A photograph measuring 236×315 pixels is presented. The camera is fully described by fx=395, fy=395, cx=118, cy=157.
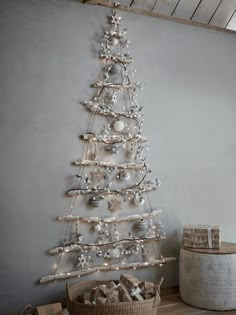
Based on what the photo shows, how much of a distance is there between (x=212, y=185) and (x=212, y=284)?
1106 mm

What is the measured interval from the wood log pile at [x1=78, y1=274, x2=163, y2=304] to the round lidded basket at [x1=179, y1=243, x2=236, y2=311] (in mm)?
483

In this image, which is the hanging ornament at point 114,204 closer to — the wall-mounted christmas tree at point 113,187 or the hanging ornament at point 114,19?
the wall-mounted christmas tree at point 113,187

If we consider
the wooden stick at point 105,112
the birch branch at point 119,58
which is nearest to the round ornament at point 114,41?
the birch branch at point 119,58

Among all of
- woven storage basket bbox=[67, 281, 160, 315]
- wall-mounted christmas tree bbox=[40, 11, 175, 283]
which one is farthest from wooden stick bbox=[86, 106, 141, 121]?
woven storage basket bbox=[67, 281, 160, 315]

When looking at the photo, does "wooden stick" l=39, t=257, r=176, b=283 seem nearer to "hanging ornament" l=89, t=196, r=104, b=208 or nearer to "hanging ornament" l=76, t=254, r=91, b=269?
"hanging ornament" l=76, t=254, r=91, b=269

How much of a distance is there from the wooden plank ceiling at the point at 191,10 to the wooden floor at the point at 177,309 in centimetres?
258

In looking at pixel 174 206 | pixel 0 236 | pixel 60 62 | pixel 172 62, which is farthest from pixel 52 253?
pixel 172 62

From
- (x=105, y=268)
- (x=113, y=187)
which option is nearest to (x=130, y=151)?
(x=113, y=187)

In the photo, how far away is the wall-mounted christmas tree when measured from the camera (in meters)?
3.23

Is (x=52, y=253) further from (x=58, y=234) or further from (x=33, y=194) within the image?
(x=33, y=194)

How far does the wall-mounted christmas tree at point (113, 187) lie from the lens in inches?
127

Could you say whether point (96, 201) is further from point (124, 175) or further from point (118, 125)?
point (118, 125)

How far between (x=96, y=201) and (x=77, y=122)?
67cm

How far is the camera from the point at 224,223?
3.99m
